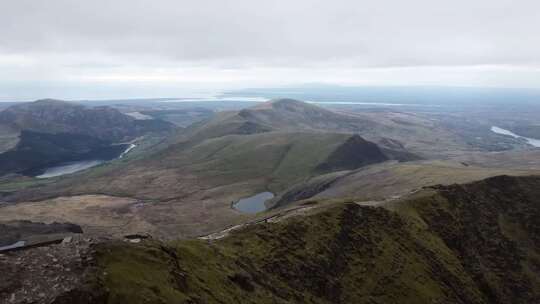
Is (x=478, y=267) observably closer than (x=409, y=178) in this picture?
Yes

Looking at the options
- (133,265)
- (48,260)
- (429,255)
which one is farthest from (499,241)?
(48,260)

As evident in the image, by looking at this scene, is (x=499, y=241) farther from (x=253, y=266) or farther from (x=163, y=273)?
(x=163, y=273)

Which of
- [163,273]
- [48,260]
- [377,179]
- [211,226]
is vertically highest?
[48,260]

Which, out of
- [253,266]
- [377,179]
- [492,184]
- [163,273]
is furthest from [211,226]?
[163,273]

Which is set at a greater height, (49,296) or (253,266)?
(49,296)

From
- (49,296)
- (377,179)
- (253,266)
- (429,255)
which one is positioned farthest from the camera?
(377,179)

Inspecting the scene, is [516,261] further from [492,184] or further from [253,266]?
[253,266]

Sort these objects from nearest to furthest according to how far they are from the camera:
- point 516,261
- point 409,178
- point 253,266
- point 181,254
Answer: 1. point 181,254
2. point 253,266
3. point 516,261
4. point 409,178
